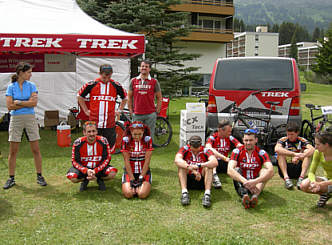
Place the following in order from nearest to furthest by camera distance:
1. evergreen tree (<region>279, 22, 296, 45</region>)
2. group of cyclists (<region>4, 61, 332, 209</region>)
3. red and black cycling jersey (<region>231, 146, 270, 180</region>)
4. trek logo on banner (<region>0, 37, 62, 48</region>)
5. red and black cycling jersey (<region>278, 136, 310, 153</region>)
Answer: group of cyclists (<region>4, 61, 332, 209</region>) < red and black cycling jersey (<region>231, 146, 270, 180</region>) < red and black cycling jersey (<region>278, 136, 310, 153</region>) < trek logo on banner (<region>0, 37, 62, 48</region>) < evergreen tree (<region>279, 22, 296, 45</region>)

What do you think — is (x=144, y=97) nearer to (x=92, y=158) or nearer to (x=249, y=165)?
(x=92, y=158)

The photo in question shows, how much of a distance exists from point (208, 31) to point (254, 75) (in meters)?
31.1

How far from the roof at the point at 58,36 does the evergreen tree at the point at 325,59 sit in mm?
50218

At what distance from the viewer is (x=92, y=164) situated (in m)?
5.04

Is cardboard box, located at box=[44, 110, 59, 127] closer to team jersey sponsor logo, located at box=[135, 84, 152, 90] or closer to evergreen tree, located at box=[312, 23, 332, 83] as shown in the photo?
team jersey sponsor logo, located at box=[135, 84, 152, 90]

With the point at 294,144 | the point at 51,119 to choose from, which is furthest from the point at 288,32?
the point at 294,144

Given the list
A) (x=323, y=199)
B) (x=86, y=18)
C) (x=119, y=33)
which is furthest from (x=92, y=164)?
(x=86, y=18)

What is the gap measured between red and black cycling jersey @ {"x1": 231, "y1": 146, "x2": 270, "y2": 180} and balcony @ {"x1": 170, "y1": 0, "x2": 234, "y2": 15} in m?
32.7

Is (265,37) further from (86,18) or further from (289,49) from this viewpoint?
(86,18)

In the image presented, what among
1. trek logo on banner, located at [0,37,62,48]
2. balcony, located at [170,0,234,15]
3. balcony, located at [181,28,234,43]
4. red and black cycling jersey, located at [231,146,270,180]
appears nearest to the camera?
red and black cycling jersey, located at [231,146,270,180]

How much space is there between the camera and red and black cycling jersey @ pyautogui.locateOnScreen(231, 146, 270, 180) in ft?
15.5

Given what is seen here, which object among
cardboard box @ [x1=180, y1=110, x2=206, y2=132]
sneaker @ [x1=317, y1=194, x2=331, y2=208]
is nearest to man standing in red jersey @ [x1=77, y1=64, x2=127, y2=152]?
cardboard box @ [x1=180, y1=110, x2=206, y2=132]

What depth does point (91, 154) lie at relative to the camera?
5.06 m

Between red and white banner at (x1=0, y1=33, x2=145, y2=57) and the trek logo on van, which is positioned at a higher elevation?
red and white banner at (x1=0, y1=33, x2=145, y2=57)
